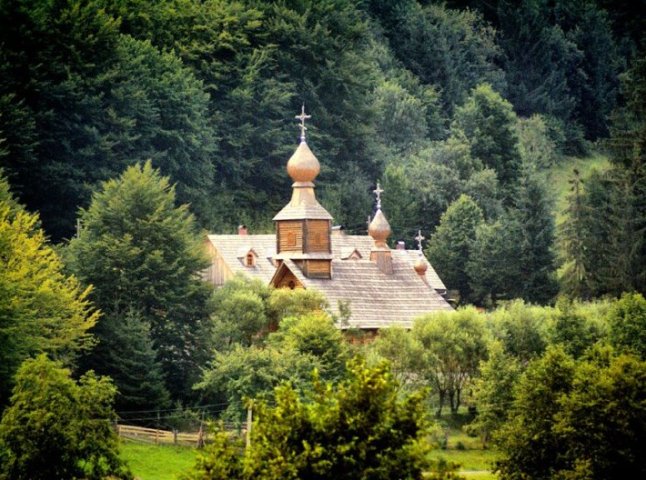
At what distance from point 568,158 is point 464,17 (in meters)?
14.1

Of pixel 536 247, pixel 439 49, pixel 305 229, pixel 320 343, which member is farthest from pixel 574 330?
pixel 439 49

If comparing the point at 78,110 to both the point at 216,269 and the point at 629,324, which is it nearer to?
the point at 216,269

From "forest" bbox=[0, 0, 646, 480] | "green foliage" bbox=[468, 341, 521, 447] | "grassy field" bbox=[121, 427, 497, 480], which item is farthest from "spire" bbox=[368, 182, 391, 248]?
"grassy field" bbox=[121, 427, 497, 480]

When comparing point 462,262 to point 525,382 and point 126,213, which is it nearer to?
point 126,213

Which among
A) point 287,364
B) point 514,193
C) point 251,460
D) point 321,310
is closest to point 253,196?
point 514,193

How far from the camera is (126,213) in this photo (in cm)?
9344

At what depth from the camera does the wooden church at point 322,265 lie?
104 meters

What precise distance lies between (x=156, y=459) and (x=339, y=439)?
2293 centimetres

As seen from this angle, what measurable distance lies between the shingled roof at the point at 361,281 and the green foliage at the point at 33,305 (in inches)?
647

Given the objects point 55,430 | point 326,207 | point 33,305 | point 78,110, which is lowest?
point 55,430

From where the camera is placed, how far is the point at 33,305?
8388 centimetres

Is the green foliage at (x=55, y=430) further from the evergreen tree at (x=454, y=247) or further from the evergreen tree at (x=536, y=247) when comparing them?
the evergreen tree at (x=454, y=247)

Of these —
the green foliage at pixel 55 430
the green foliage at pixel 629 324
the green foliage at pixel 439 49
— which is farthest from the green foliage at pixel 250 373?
the green foliage at pixel 439 49

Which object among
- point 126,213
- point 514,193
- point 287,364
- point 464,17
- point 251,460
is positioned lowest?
point 251,460
